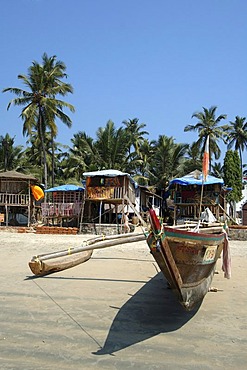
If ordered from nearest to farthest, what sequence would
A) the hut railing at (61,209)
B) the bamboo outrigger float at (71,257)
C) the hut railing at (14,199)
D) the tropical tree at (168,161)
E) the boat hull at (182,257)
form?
the boat hull at (182,257) → the bamboo outrigger float at (71,257) → the hut railing at (61,209) → the hut railing at (14,199) → the tropical tree at (168,161)

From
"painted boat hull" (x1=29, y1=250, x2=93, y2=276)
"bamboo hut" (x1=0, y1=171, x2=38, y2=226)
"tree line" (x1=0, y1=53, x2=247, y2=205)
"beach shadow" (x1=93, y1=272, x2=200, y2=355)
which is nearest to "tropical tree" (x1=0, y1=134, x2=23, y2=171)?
"tree line" (x1=0, y1=53, x2=247, y2=205)

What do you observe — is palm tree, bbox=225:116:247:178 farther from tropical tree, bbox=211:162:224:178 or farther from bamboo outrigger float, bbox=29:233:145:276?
bamboo outrigger float, bbox=29:233:145:276

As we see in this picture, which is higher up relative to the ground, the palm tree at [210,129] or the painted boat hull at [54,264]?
the palm tree at [210,129]

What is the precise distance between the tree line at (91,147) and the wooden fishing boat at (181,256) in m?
23.4

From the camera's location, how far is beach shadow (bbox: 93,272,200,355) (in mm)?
4887

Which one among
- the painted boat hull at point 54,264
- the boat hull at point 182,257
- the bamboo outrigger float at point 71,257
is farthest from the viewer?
the painted boat hull at point 54,264

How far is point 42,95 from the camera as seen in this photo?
28.4 meters

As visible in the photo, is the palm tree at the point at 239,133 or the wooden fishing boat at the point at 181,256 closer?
the wooden fishing boat at the point at 181,256

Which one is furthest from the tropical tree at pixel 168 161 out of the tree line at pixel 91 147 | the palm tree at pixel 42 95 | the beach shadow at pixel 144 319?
the beach shadow at pixel 144 319

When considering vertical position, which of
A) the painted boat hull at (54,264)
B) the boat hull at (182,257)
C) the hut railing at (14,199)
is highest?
the hut railing at (14,199)

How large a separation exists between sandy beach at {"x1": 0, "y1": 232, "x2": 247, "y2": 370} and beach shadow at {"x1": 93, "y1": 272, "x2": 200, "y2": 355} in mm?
13

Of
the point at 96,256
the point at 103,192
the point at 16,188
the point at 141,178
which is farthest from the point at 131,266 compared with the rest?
the point at 141,178

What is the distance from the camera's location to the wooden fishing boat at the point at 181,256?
4.97m

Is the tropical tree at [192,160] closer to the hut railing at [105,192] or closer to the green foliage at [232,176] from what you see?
the green foliage at [232,176]
